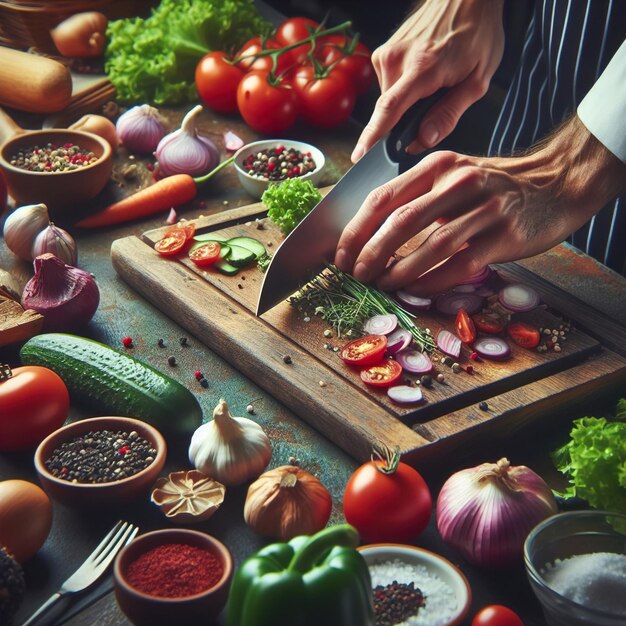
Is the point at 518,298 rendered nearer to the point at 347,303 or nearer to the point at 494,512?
the point at 347,303

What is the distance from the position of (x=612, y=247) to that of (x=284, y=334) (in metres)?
1.08

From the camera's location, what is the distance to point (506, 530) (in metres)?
1.48

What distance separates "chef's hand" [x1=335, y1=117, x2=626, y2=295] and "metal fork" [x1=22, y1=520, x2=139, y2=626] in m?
0.90

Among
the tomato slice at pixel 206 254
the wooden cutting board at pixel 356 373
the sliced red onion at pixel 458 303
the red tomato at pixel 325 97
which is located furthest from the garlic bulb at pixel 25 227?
the red tomato at pixel 325 97

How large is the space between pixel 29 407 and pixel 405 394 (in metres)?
0.75

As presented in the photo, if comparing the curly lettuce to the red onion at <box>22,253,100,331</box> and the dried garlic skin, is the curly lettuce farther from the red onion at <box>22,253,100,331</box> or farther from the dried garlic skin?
the dried garlic skin

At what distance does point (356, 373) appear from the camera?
1937mm

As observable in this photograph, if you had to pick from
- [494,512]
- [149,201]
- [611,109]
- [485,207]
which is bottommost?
[149,201]

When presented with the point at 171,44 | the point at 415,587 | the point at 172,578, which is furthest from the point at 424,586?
the point at 171,44

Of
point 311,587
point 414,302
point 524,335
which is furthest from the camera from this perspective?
point 414,302

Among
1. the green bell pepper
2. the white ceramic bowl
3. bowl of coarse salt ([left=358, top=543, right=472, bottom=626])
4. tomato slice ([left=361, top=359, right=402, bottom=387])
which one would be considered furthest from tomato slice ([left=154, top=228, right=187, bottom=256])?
the green bell pepper

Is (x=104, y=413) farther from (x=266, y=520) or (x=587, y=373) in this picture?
(x=587, y=373)

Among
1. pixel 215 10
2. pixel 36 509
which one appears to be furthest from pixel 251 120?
pixel 36 509

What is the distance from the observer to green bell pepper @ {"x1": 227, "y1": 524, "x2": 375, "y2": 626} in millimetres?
1143
